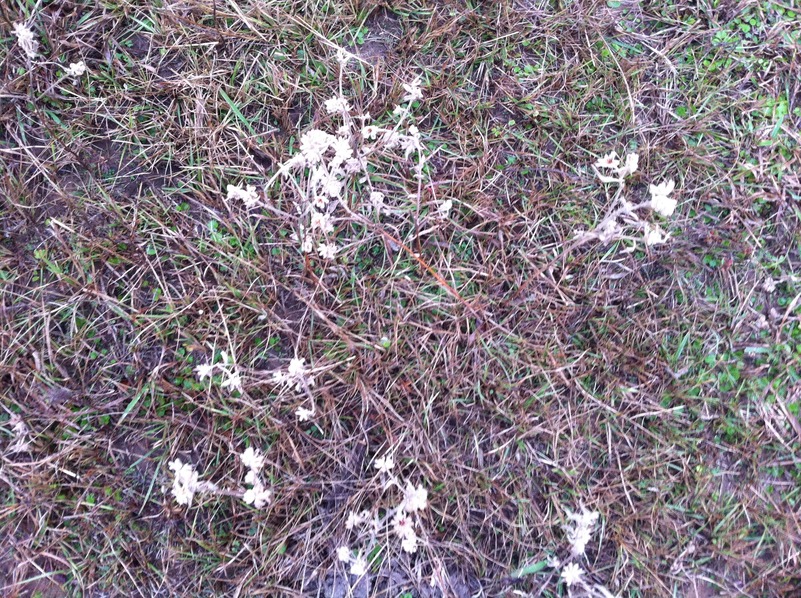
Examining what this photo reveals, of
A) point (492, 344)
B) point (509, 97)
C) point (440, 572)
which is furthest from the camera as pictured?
point (509, 97)

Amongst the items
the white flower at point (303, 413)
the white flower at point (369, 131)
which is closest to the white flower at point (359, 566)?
the white flower at point (303, 413)

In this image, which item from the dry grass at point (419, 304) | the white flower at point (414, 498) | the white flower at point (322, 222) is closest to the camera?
the white flower at point (414, 498)

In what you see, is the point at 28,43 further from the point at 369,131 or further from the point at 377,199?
the point at 377,199

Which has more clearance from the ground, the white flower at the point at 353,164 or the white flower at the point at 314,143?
the white flower at the point at 314,143

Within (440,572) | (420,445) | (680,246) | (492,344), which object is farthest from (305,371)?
(680,246)

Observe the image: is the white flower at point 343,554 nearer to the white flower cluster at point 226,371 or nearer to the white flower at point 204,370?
the white flower cluster at point 226,371

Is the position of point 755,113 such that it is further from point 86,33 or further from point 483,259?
point 86,33
